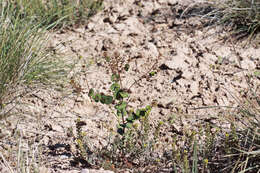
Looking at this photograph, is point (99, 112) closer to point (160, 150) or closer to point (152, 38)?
point (160, 150)

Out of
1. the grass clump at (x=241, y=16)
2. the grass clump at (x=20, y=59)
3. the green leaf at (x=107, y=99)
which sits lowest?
the green leaf at (x=107, y=99)

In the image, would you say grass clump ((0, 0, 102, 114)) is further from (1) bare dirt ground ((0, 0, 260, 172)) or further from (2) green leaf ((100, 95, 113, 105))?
(2) green leaf ((100, 95, 113, 105))

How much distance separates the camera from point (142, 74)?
2.76 meters

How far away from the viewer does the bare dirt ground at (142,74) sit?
7.43 ft

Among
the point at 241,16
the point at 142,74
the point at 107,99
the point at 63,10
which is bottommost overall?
the point at 107,99

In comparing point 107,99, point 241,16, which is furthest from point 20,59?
point 241,16

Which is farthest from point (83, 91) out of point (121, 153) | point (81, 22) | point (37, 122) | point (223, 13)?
point (223, 13)

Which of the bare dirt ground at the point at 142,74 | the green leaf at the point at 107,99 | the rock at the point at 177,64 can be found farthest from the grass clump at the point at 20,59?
the rock at the point at 177,64

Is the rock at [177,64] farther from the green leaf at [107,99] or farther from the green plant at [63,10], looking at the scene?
the green plant at [63,10]

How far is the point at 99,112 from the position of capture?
247 centimetres

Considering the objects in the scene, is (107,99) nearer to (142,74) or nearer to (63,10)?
(142,74)

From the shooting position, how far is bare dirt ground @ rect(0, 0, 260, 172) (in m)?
2.27

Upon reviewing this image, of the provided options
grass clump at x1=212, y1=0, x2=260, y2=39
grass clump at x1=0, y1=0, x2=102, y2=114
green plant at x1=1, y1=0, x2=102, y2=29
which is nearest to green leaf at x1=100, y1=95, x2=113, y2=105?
grass clump at x1=0, y1=0, x2=102, y2=114

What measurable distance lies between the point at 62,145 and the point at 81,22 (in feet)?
5.14
